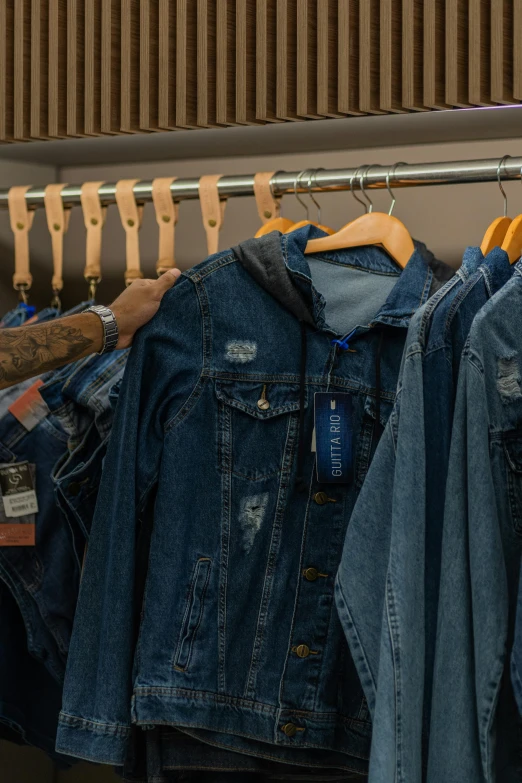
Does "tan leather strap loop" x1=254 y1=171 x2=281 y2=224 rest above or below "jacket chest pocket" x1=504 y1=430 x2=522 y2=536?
above

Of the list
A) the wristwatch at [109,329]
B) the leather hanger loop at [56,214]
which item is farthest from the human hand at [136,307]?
the leather hanger loop at [56,214]

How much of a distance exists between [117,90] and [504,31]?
857mm

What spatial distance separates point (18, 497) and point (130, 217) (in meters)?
0.61

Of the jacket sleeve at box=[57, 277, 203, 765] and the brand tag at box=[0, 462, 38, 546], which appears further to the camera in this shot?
the brand tag at box=[0, 462, 38, 546]

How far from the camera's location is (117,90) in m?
2.19

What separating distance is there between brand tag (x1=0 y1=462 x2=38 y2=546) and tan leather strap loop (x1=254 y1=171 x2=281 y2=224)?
0.68 m

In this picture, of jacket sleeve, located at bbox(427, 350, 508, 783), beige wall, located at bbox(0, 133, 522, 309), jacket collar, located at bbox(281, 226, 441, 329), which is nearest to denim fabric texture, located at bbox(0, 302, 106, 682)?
jacket collar, located at bbox(281, 226, 441, 329)

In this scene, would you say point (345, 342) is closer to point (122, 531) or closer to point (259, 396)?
point (259, 396)

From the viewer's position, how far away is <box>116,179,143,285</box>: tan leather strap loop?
1987 millimetres

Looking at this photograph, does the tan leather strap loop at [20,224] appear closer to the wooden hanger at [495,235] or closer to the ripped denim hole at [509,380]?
the wooden hanger at [495,235]

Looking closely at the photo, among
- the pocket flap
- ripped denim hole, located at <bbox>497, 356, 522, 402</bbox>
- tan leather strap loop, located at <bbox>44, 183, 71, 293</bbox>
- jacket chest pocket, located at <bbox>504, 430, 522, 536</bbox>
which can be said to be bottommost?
jacket chest pocket, located at <bbox>504, 430, 522, 536</bbox>

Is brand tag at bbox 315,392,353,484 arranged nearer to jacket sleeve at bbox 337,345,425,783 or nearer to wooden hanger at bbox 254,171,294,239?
jacket sleeve at bbox 337,345,425,783

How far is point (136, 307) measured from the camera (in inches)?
62.1

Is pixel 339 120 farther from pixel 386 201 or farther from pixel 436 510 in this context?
pixel 436 510
